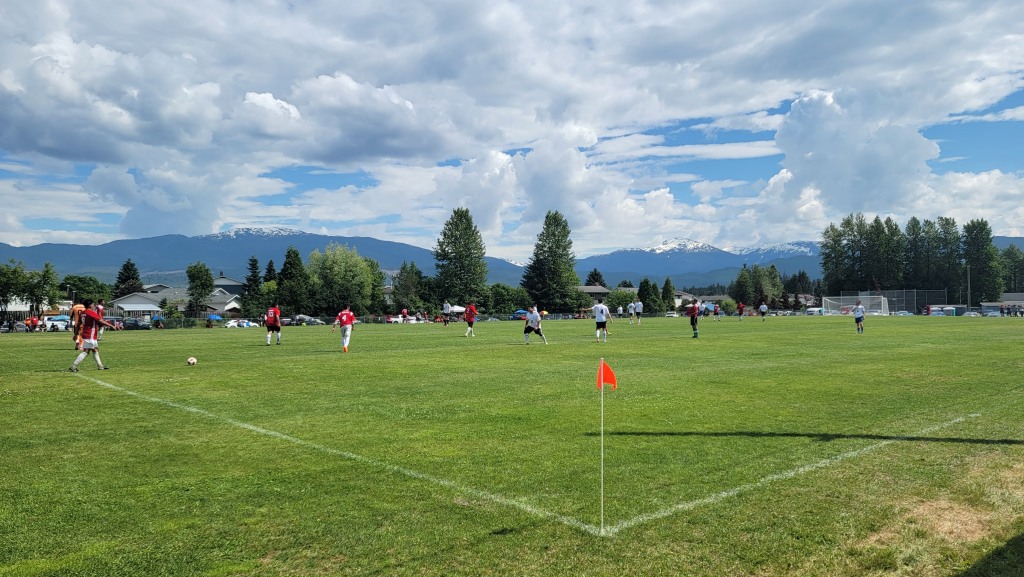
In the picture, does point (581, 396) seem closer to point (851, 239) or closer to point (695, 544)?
point (695, 544)

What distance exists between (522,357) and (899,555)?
1725cm

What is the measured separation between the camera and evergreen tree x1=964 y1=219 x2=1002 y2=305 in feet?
409

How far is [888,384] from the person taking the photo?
14469mm

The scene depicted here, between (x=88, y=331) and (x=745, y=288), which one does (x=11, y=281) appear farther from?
(x=745, y=288)

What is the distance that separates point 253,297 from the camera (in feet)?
395

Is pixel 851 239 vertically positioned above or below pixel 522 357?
above

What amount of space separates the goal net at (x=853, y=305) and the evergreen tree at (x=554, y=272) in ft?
131

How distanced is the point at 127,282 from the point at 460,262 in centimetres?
9563

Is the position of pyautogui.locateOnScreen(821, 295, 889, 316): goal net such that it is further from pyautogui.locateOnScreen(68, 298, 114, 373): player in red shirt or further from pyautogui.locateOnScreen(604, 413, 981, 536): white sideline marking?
pyautogui.locateOnScreen(68, 298, 114, 373): player in red shirt

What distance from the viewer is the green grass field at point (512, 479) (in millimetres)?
4977

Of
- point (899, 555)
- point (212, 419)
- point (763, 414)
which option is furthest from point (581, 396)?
point (899, 555)

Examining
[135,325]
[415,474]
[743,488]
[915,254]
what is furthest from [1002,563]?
[915,254]

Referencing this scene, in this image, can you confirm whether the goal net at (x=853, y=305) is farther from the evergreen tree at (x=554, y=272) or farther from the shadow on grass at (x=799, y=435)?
the shadow on grass at (x=799, y=435)

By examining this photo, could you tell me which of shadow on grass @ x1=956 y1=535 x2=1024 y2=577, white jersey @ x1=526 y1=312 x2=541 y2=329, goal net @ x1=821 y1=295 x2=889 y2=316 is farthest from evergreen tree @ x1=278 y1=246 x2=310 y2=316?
shadow on grass @ x1=956 y1=535 x2=1024 y2=577
